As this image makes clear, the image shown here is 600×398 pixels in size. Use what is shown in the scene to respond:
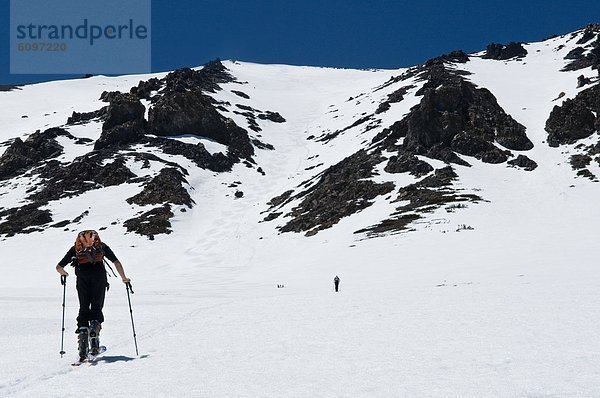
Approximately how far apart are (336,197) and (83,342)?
190 ft

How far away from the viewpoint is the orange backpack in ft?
30.2

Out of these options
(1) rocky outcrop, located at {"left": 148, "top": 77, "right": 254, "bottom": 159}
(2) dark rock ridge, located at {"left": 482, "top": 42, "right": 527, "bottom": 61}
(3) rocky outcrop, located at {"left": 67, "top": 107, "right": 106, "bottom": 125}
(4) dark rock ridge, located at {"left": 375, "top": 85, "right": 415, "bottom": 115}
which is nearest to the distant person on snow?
(1) rocky outcrop, located at {"left": 148, "top": 77, "right": 254, "bottom": 159}

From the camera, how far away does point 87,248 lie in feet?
30.2

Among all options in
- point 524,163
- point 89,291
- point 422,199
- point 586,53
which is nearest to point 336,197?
point 422,199

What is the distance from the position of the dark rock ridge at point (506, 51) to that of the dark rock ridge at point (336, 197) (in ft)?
342

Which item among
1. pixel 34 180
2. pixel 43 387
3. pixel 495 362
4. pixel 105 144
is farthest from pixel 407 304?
pixel 105 144

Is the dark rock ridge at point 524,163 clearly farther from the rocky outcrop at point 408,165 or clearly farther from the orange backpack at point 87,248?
the orange backpack at point 87,248

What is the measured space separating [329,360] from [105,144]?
11047 cm

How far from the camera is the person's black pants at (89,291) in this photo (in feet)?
30.1

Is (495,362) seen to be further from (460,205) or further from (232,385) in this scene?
(460,205)

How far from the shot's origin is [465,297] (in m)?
16.6

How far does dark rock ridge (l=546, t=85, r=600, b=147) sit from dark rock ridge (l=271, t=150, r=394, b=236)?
29.2 metres

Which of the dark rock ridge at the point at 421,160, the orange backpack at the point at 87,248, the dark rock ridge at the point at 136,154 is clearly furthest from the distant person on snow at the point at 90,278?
the dark rock ridge at the point at 136,154

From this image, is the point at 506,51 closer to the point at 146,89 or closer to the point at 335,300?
the point at 146,89
